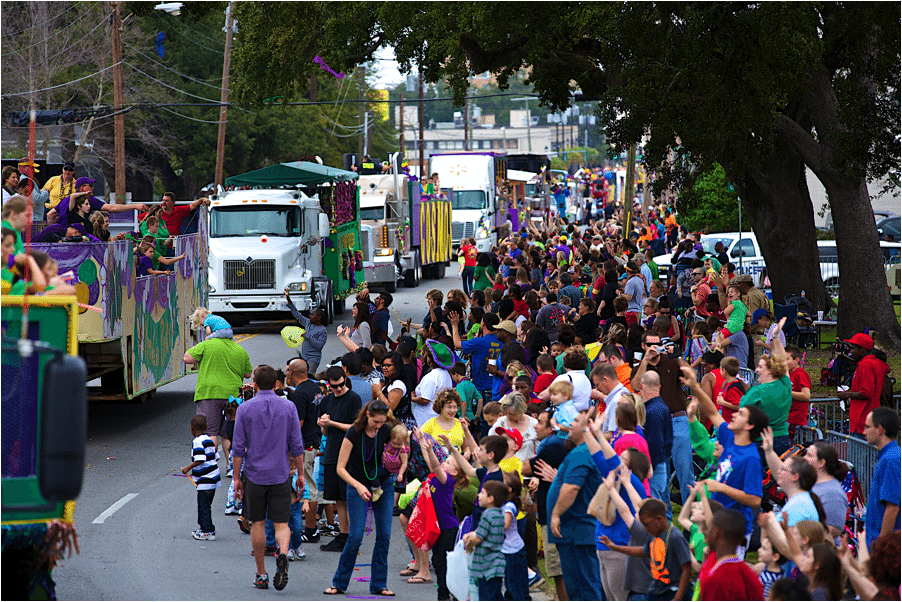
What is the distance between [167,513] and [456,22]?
12212 mm

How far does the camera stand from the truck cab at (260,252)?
78.6 ft

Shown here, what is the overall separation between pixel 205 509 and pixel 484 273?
1314 cm

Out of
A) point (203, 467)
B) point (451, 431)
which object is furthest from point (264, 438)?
point (203, 467)

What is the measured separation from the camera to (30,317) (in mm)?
6191

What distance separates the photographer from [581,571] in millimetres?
7590

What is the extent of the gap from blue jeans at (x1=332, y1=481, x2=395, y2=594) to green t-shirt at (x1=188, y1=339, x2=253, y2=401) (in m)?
3.90

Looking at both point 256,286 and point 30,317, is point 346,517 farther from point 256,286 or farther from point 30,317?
point 256,286

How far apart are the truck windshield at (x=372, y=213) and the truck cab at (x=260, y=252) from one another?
7.34 meters

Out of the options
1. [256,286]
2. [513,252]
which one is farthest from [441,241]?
[256,286]

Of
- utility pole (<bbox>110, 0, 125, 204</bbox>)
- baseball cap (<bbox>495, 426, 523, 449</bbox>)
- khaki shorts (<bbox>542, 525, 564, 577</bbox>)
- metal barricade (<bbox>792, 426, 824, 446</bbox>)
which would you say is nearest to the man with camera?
metal barricade (<bbox>792, 426, 824, 446</bbox>)

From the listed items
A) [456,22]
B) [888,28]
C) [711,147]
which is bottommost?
[711,147]

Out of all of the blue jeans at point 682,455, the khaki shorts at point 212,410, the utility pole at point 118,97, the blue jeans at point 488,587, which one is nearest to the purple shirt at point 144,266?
the khaki shorts at point 212,410

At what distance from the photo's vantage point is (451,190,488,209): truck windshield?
143ft

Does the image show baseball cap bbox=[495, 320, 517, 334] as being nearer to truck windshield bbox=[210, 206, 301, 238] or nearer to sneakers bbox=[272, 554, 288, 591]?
sneakers bbox=[272, 554, 288, 591]
